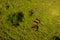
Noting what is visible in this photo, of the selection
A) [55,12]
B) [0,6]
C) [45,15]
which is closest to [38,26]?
[45,15]

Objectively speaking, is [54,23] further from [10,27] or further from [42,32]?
[10,27]

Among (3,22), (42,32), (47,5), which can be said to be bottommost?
(42,32)

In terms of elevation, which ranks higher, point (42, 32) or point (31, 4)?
point (31, 4)

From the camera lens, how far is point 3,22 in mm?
4312

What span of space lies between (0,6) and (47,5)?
167cm

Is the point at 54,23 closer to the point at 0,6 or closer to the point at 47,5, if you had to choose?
the point at 47,5

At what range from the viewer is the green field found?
165 inches

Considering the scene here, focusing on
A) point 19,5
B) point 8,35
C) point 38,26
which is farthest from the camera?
point 19,5

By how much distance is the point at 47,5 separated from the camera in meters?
4.86

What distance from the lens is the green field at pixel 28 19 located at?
4195 mm

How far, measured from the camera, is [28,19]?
448cm

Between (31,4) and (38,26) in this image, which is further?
(31,4)

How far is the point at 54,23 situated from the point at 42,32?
21.8 inches

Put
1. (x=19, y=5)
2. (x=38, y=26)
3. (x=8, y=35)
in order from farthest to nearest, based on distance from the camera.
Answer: (x=19, y=5) → (x=38, y=26) → (x=8, y=35)
